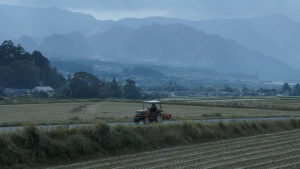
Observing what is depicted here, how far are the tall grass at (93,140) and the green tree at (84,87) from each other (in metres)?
65.4

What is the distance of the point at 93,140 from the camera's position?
23.1m

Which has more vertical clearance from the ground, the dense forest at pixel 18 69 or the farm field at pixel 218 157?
the dense forest at pixel 18 69

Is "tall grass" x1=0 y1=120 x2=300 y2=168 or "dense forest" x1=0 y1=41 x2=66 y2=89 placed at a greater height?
"dense forest" x1=0 y1=41 x2=66 y2=89

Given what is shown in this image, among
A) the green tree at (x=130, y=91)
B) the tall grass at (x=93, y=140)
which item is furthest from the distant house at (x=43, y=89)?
the tall grass at (x=93, y=140)

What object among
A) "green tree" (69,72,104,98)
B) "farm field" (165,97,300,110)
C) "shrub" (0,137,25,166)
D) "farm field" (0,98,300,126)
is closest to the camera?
"shrub" (0,137,25,166)

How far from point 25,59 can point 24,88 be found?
5.90 meters

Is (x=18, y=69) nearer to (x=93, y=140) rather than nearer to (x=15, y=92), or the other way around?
(x=15, y=92)

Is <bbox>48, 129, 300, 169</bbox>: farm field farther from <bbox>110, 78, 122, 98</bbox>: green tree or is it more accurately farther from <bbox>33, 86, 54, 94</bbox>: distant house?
<bbox>33, 86, 54, 94</bbox>: distant house

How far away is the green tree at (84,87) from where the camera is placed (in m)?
94.4

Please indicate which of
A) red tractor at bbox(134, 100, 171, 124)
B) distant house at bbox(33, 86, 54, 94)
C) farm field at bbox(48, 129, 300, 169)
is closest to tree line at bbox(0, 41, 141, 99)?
distant house at bbox(33, 86, 54, 94)

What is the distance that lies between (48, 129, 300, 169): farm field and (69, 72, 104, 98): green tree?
68.7 meters

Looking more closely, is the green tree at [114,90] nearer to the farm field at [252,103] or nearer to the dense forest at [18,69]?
the dense forest at [18,69]

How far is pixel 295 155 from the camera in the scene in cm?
2242

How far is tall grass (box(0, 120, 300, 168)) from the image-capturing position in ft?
65.9
